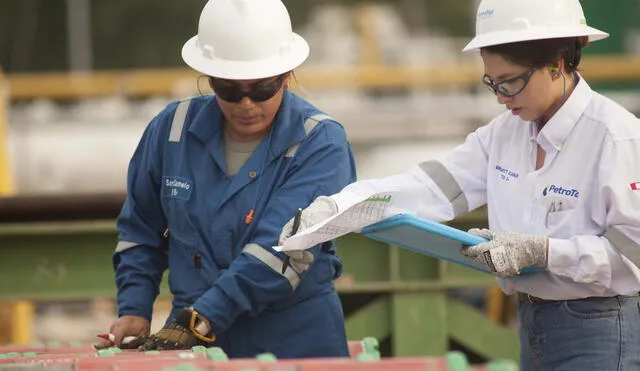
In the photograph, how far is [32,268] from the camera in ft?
23.1

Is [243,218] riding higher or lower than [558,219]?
lower

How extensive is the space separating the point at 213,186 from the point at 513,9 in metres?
1.22

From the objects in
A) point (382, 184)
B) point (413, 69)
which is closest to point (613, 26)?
point (413, 69)

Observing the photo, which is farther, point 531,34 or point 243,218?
point 243,218

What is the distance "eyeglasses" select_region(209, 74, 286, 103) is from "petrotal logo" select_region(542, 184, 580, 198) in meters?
1.04

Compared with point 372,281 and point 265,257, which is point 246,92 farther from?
point 372,281

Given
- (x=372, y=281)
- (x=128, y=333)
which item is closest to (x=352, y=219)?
(x=128, y=333)

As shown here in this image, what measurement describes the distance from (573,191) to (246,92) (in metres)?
1.20

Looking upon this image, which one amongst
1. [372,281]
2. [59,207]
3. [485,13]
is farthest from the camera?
[59,207]

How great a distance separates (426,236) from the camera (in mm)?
4156

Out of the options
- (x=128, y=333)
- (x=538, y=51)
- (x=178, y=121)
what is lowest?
(x=128, y=333)

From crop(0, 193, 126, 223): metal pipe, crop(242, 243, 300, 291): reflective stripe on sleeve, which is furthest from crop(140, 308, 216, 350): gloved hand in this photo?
crop(0, 193, 126, 223): metal pipe

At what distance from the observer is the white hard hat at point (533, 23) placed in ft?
13.4

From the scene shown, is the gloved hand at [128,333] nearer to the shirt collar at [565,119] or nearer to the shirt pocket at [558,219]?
the shirt pocket at [558,219]
